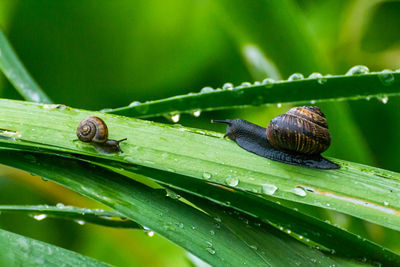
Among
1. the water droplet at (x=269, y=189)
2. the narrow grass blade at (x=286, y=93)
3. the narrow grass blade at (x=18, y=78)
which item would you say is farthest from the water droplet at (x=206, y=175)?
the narrow grass blade at (x=18, y=78)

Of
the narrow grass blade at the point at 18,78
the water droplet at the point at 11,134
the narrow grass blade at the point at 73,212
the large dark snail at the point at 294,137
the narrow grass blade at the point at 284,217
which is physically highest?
the large dark snail at the point at 294,137

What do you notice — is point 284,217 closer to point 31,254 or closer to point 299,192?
point 299,192

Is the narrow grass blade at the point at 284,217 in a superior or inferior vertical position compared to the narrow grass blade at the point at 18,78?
inferior

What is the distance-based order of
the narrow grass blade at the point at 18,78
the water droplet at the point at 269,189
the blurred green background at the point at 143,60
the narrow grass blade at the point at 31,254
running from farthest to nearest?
1. the blurred green background at the point at 143,60
2. the narrow grass blade at the point at 18,78
3. the water droplet at the point at 269,189
4. the narrow grass blade at the point at 31,254

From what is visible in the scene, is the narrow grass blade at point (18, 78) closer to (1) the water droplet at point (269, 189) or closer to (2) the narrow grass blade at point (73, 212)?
(2) the narrow grass blade at point (73, 212)

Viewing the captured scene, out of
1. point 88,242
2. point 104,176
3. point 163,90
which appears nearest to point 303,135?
point 104,176

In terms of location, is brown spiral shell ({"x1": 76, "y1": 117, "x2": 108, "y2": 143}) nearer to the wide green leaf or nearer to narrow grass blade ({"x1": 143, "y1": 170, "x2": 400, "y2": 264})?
the wide green leaf
